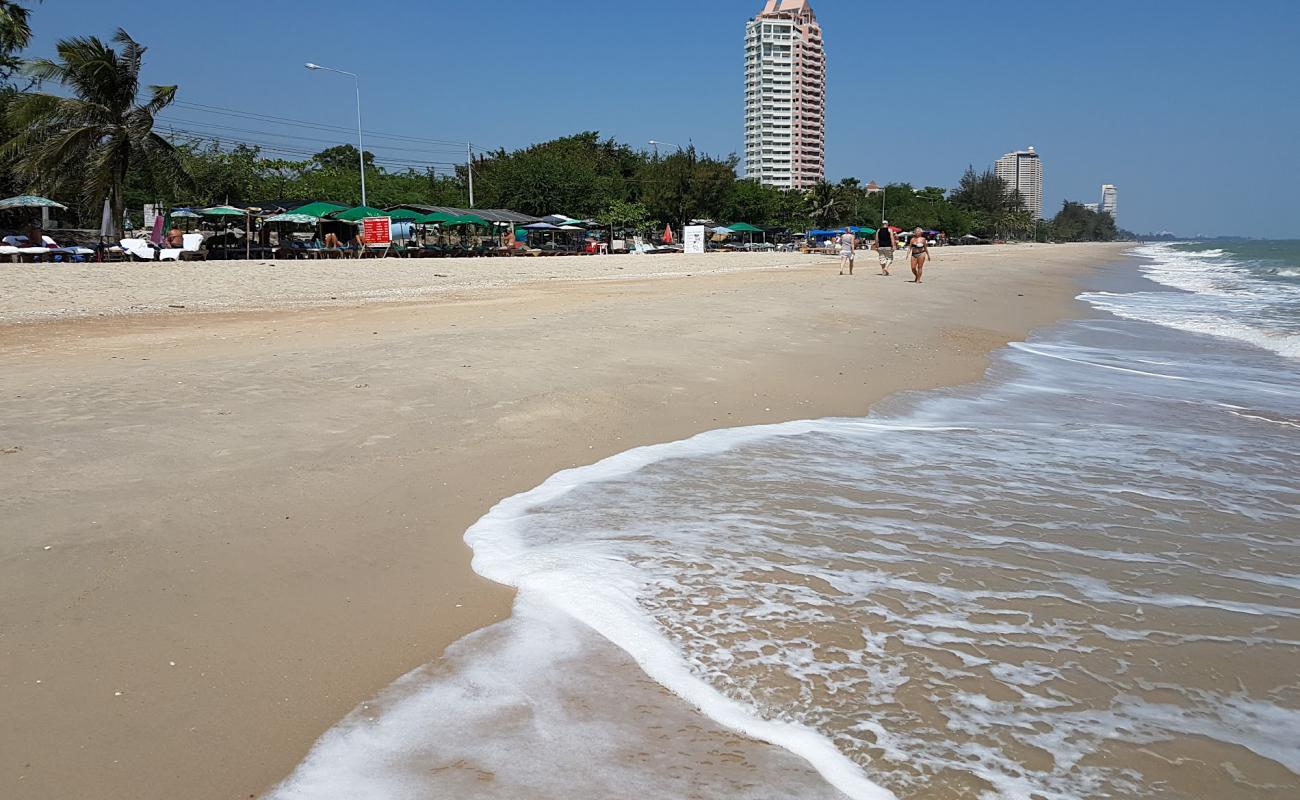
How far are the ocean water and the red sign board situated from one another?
28.9 metres

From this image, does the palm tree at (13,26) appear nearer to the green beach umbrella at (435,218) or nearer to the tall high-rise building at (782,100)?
the green beach umbrella at (435,218)

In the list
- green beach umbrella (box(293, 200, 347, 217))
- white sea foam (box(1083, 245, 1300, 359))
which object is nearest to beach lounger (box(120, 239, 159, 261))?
green beach umbrella (box(293, 200, 347, 217))

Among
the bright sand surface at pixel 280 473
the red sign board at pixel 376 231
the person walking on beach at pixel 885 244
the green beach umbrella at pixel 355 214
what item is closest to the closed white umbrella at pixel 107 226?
the red sign board at pixel 376 231

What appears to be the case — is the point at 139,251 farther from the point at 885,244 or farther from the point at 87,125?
the point at 885,244

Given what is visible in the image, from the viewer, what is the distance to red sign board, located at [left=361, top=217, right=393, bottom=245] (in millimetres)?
31828

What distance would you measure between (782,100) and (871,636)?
191218mm

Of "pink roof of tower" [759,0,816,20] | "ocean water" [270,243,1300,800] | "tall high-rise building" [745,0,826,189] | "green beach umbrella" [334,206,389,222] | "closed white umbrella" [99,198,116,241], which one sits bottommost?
"ocean water" [270,243,1300,800]

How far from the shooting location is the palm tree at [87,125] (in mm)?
28141

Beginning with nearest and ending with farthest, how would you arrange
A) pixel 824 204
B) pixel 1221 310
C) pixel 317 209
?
pixel 1221 310, pixel 317 209, pixel 824 204

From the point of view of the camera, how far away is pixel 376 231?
31844 millimetres

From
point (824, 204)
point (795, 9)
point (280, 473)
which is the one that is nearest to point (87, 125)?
point (280, 473)

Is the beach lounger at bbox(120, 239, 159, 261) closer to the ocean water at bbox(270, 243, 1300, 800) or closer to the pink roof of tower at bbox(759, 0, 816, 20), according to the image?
the ocean water at bbox(270, 243, 1300, 800)

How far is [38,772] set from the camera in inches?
84.3

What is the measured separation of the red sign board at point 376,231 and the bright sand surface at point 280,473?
2059 cm
